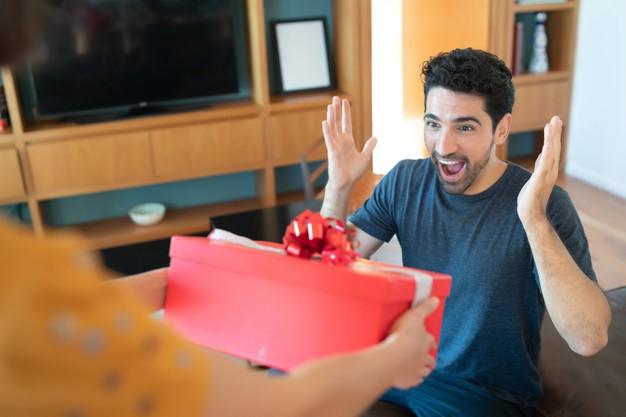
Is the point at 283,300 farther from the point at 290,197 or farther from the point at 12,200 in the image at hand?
the point at 290,197

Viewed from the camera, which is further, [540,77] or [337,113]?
[540,77]

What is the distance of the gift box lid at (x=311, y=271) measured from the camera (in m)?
1.01

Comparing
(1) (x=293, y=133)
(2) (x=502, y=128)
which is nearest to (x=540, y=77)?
(1) (x=293, y=133)

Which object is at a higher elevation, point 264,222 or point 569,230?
point 569,230

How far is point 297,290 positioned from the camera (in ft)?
3.51

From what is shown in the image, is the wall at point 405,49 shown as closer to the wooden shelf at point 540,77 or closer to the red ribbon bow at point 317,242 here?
the wooden shelf at point 540,77

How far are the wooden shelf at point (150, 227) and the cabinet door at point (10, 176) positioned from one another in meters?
0.39

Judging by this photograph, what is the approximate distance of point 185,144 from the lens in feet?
11.1

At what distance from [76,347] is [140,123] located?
116 inches

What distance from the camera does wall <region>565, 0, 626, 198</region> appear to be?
3936 mm

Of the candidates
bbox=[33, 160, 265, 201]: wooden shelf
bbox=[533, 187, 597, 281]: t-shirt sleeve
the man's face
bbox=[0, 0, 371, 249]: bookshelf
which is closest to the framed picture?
bbox=[0, 0, 371, 249]: bookshelf

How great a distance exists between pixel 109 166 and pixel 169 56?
2.25 ft

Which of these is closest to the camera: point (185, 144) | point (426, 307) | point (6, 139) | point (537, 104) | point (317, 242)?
point (426, 307)

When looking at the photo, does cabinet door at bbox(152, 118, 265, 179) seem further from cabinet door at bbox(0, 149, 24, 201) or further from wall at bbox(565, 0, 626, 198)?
wall at bbox(565, 0, 626, 198)
